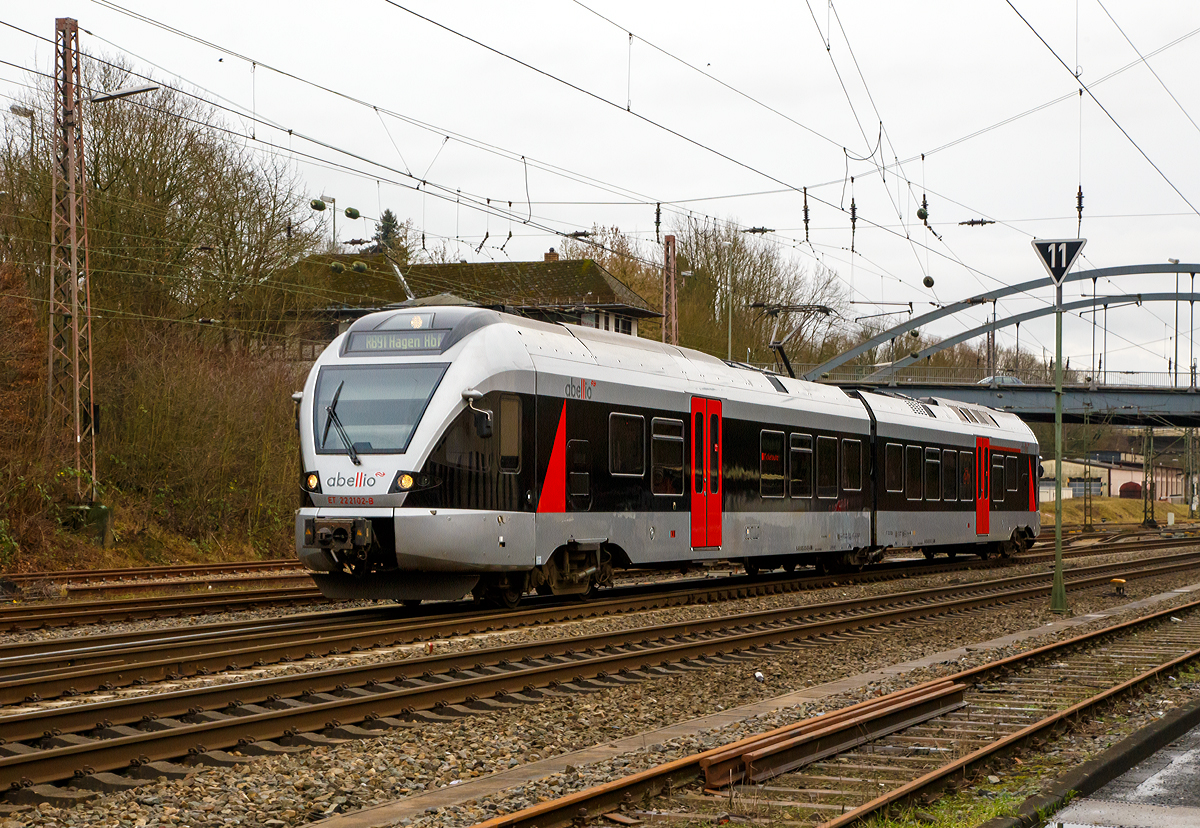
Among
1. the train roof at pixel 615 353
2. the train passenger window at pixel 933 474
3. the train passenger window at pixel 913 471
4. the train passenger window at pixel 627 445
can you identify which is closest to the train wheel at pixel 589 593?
the train passenger window at pixel 627 445

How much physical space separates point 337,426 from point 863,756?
27.1 feet

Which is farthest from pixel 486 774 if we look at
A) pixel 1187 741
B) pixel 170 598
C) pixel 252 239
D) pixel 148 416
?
pixel 252 239

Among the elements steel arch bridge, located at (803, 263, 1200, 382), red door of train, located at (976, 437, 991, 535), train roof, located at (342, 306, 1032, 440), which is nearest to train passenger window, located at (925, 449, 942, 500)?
train roof, located at (342, 306, 1032, 440)

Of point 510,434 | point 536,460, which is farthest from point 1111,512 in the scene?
point 510,434

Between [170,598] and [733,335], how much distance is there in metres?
42.2

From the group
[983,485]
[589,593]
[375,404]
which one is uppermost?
[375,404]

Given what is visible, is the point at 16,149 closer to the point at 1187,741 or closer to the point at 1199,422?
the point at 1187,741

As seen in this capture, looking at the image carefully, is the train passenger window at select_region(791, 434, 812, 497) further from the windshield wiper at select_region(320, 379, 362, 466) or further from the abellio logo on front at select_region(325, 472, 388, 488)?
the abellio logo on front at select_region(325, 472, 388, 488)

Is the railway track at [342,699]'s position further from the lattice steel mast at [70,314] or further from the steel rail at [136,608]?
the lattice steel mast at [70,314]

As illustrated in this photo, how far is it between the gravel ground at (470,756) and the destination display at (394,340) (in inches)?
144

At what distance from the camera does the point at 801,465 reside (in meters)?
22.0

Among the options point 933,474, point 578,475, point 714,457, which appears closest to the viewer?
point 578,475

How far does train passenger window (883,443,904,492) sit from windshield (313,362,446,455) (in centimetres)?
1287

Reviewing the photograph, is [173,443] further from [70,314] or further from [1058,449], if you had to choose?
[1058,449]
